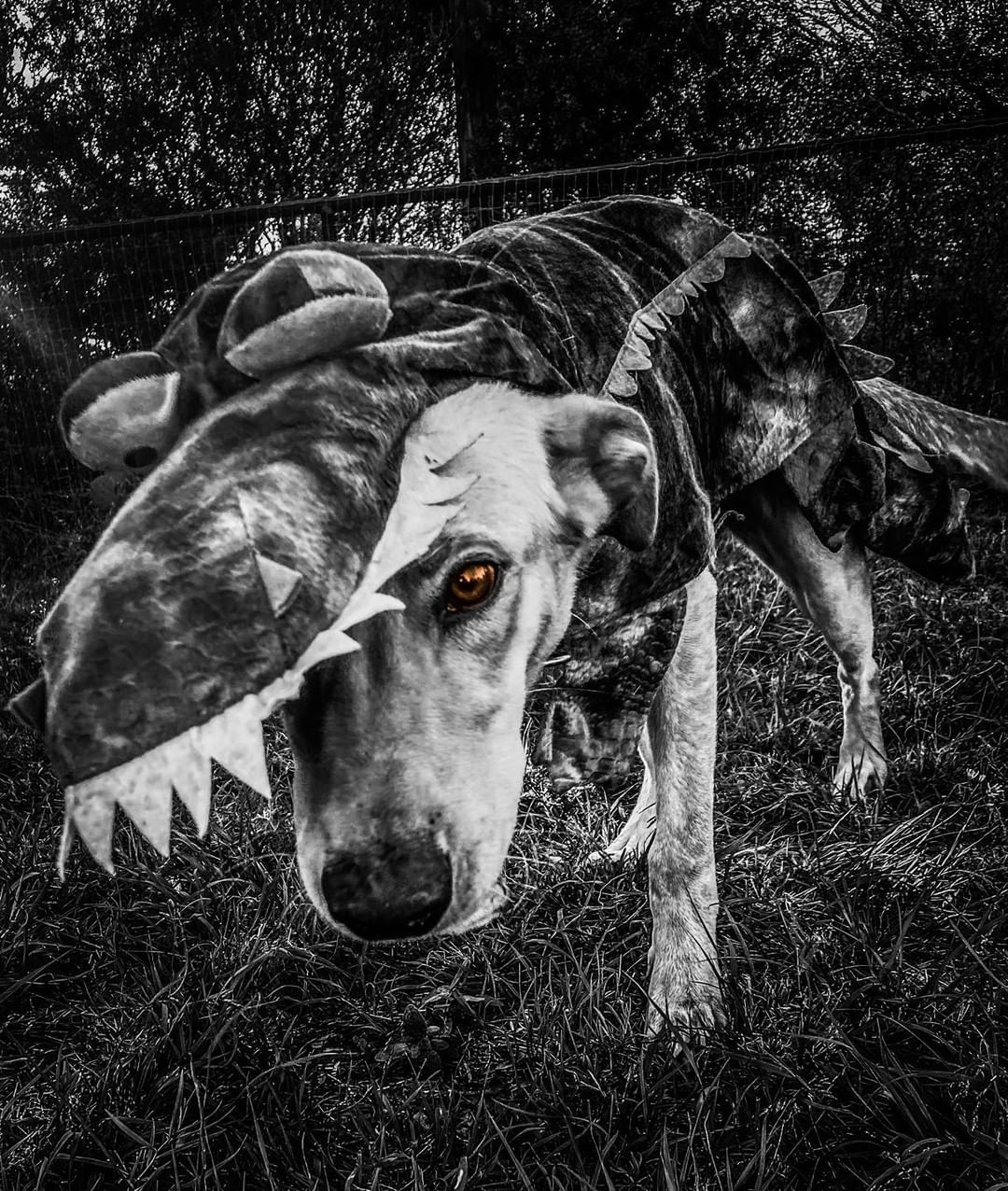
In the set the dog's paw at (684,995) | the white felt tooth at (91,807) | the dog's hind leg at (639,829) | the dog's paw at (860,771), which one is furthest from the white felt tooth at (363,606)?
the dog's paw at (860,771)

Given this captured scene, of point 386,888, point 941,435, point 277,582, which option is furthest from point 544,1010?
point 941,435

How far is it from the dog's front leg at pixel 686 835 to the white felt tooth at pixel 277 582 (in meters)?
1.23

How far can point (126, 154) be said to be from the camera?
21.0 feet

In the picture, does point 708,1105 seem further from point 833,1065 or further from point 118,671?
point 118,671

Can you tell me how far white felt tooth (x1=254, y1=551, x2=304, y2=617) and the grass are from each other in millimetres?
1140

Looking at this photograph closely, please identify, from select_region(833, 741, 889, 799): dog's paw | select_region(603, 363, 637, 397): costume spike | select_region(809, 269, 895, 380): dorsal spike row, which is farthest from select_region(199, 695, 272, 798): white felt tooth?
select_region(833, 741, 889, 799): dog's paw

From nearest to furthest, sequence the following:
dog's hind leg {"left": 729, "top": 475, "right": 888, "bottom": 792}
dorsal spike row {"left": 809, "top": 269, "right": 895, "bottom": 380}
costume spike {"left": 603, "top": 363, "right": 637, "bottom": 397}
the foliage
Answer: costume spike {"left": 603, "top": 363, "right": 637, "bottom": 397} → dorsal spike row {"left": 809, "top": 269, "right": 895, "bottom": 380} → dog's hind leg {"left": 729, "top": 475, "right": 888, "bottom": 792} → the foliage

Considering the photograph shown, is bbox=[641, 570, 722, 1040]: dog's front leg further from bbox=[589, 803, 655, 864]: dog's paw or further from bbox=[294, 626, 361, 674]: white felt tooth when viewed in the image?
bbox=[294, 626, 361, 674]: white felt tooth

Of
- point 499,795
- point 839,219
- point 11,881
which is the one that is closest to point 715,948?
point 499,795

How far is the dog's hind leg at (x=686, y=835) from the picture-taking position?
1.88 metres

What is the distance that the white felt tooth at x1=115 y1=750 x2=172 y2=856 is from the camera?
83cm

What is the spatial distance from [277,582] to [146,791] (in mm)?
228

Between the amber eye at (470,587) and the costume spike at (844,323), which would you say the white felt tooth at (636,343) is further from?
the costume spike at (844,323)

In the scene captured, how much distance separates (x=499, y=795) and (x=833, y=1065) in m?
0.95
